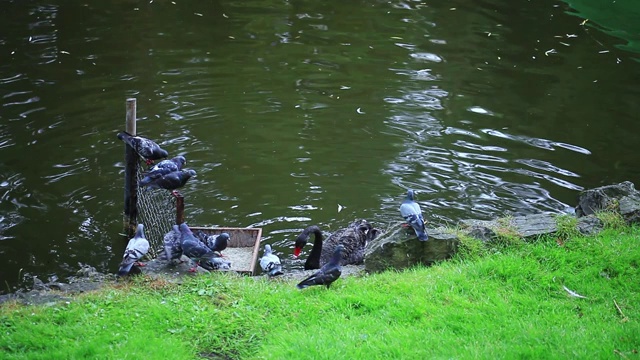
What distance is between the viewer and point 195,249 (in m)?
7.81

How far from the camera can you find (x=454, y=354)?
20.1 ft

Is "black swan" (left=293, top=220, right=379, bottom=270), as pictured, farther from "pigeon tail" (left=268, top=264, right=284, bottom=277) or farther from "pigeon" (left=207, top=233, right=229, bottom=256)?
"pigeon" (left=207, top=233, right=229, bottom=256)

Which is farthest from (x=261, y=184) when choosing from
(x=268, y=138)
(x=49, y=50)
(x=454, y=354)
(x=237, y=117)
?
(x=49, y=50)

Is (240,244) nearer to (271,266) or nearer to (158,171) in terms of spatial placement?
(271,266)

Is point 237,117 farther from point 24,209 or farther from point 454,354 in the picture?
point 454,354

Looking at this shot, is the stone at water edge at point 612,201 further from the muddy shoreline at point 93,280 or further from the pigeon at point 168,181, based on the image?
the pigeon at point 168,181

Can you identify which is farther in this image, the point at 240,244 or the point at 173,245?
the point at 240,244

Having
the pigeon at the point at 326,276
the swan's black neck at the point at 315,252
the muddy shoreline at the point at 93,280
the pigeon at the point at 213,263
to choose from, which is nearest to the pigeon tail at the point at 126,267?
the muddy shoreline at the point at 93,280

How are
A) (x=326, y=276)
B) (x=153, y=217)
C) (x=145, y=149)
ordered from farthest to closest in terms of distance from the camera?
(x=153, y=217)
(x=145, y=149)
(x=326, y=276)

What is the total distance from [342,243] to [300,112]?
4811 millimetres

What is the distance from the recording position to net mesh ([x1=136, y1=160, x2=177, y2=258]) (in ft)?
30.5

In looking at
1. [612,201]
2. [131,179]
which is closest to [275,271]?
[131,179]

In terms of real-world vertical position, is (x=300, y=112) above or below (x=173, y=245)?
below

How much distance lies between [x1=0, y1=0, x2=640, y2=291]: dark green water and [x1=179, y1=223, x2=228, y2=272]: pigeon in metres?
1.99
